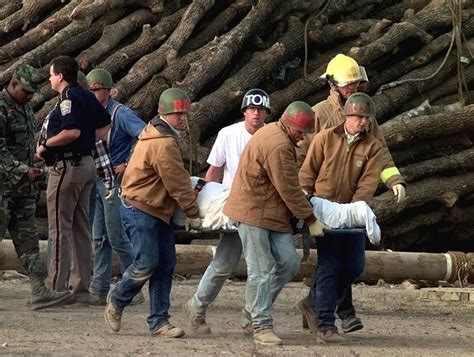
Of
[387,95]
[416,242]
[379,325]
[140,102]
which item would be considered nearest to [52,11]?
[140,102]

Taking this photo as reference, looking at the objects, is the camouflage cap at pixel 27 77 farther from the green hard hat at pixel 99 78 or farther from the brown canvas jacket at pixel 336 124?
the brown canvas jacket at pixel 336 124

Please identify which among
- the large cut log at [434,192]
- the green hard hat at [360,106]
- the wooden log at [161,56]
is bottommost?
the large cut log at [434,192]

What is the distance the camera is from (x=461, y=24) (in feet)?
53.0

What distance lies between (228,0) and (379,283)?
4.44 meters

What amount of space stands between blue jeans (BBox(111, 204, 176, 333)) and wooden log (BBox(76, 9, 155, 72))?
5.55 metres

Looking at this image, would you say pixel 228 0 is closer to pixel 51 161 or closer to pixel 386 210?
pixel 386 210

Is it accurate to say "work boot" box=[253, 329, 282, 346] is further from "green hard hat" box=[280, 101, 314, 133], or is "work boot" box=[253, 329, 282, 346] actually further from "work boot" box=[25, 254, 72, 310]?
"work boot" box=[25, 254, 72, 310]

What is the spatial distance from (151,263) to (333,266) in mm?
1349

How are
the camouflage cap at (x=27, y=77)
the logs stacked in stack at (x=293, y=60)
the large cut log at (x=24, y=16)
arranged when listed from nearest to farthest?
the camouflage cap at (x=27, y=77)
the logs stacked in stack at (x=293, y=60)
the large cut log at (x=24, y=16)

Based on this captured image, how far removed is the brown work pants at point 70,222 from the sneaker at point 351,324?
242 cm

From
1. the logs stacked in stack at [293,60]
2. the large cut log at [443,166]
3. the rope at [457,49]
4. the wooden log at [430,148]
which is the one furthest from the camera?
the rope at [457,49]

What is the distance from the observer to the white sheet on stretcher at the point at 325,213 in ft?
30.3

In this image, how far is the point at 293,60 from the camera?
51.9 feet

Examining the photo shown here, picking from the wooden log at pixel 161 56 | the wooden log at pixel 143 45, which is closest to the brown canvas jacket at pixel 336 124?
the wooden log at pixel 161 56
